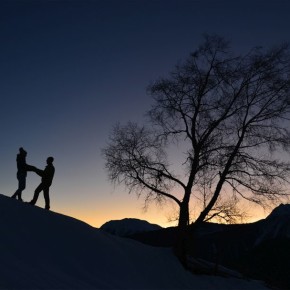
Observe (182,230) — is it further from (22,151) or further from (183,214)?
(22,151)

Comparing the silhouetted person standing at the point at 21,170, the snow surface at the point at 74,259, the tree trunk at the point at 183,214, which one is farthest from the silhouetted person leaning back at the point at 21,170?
the tree trunk at the point at 183,214

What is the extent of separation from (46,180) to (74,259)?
18.1 feet

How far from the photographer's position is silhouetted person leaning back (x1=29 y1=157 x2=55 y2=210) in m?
20.2

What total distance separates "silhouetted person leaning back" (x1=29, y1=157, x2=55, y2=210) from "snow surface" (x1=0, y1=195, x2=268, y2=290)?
1.29 meters

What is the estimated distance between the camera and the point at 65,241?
17047 mm

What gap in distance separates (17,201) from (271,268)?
618 ft

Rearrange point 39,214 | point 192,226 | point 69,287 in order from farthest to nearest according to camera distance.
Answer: point 192,226 → point 39,214 → point 69,287

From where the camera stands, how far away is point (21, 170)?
1948 centimetres

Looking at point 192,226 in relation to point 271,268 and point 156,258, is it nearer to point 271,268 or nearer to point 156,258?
point 156,258

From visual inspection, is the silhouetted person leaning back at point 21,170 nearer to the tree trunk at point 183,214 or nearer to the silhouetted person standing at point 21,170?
the silhouetted person standing at point 21,170

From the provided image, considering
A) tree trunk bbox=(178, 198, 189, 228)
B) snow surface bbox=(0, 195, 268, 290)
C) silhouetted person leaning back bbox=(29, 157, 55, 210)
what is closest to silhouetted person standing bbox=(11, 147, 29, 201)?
silhouetted person leaning back bbox=(29, 157, 55, 210)

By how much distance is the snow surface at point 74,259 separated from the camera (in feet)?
40.5

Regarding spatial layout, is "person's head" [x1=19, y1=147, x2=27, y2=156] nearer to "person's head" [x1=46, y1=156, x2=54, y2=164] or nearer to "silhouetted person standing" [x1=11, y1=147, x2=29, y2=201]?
"silhouetted person standing" [x1=11, y1=147, x2=29, y2=201]

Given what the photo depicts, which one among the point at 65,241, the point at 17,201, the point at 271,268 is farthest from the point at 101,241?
the point at 271,268
